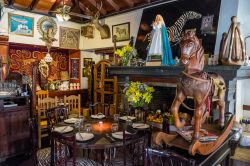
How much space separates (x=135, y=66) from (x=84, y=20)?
302 cm

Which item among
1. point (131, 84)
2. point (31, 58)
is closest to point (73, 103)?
point (131, 84)

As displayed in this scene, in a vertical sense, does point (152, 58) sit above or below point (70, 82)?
above

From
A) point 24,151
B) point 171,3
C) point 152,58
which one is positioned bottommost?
point 24,151

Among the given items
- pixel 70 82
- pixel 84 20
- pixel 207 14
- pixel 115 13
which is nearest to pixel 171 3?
pixel 207 14

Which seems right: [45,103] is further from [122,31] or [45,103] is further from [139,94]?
[122,31]

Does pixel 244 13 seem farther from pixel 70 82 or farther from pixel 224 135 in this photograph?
pixel 70 82

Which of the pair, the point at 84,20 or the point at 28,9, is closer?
the point at 28,9

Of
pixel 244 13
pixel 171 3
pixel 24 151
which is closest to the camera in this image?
pixel 244 13

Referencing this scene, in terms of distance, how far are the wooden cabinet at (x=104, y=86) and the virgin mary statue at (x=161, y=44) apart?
2010mm

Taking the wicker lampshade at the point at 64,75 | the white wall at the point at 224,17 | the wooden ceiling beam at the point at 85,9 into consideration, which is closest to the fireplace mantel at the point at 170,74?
the white wall at the point at 224,17

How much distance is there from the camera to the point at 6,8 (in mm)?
4832

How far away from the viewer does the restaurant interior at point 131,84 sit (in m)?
1.67

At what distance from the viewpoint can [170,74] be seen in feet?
12.2

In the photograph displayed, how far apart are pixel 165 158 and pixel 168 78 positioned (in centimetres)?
249
